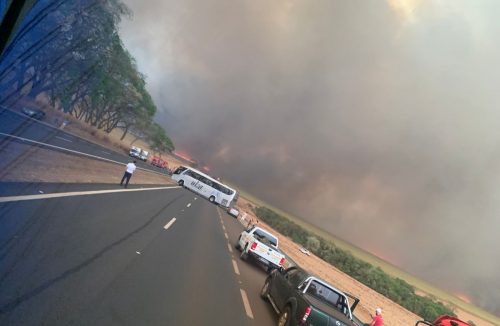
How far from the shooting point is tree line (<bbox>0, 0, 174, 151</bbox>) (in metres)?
2.54

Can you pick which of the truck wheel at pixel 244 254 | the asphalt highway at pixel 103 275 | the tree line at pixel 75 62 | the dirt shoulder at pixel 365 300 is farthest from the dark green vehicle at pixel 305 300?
the dirt shoulder at pixel 365 300

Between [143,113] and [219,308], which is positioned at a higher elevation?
[143,113]

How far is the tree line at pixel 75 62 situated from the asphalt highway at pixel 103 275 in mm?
2714

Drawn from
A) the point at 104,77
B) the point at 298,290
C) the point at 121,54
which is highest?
the point at 121,54

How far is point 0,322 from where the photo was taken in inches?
167

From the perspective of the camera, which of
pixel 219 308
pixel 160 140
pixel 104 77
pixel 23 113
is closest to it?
pixel 219 308

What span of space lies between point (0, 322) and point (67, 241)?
4.01m

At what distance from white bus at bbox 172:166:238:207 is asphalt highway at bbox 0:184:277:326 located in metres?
42.9

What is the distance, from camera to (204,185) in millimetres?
57688

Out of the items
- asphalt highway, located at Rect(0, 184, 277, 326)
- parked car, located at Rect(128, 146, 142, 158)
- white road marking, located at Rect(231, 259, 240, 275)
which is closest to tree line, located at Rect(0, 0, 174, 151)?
asphalt highway, located at Rect(0, 184, 277, 326)

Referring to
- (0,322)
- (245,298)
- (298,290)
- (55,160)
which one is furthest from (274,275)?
(55,160)

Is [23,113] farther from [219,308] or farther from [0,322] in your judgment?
[0,322]

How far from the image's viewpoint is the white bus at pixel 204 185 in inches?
2242

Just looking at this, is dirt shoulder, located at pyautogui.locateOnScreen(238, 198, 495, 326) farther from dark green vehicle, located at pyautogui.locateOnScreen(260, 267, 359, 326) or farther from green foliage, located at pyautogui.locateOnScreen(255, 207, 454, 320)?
dark green vehicle, located at pyautogui.locateOnScreen(260, 267, 359, 326)
